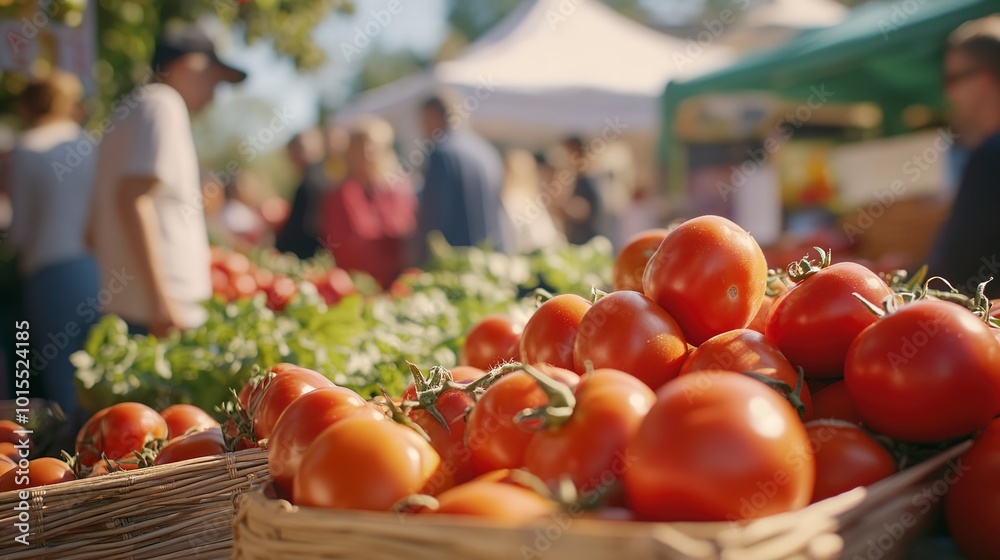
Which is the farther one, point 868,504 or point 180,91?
point 180,91

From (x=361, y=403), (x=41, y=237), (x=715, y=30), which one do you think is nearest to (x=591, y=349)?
(x=361, y=403)

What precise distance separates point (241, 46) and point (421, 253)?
214 centimetres

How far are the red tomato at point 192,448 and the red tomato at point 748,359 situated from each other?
3.65ft

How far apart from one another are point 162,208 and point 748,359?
314 centimetres

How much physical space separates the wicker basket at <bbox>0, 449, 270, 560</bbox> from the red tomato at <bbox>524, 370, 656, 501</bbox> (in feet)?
2.55

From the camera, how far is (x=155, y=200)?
3.66 metres

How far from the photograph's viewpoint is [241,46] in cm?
619

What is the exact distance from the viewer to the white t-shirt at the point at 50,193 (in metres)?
4.29

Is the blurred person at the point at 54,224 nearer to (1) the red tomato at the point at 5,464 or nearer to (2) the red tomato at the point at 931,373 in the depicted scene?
(1) the red tomato at the point at 5,464

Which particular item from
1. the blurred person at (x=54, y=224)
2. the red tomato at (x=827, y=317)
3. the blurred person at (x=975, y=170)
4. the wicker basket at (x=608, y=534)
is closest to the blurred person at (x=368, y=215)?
the blurred person at (x=54, y=224)

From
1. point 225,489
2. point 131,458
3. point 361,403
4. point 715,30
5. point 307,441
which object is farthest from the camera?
point 715,30

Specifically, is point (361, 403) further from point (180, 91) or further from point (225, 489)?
point (180, 91)

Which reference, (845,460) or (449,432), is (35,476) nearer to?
(449,432)

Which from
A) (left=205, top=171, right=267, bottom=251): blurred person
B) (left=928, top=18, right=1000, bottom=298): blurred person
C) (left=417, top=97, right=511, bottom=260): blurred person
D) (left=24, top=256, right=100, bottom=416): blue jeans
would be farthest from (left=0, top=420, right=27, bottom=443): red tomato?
(left=205, top=171, right=267, bottom=251): blurred person
